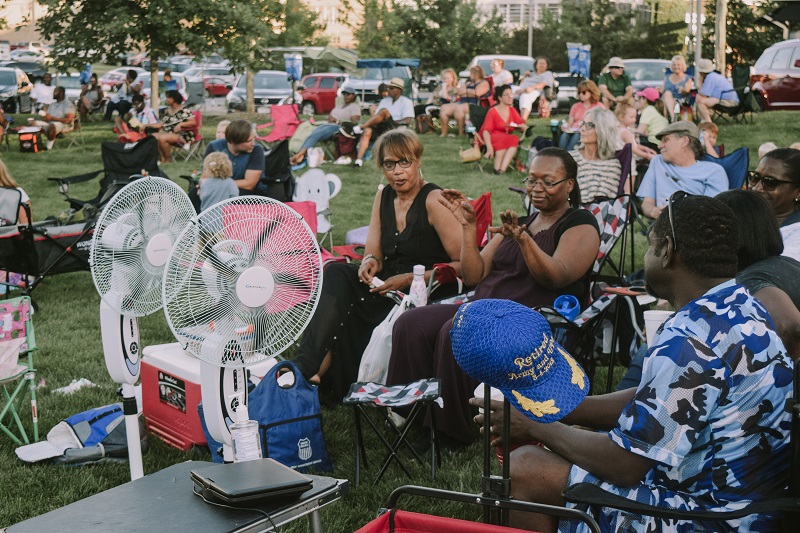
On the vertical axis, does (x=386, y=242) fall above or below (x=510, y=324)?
below

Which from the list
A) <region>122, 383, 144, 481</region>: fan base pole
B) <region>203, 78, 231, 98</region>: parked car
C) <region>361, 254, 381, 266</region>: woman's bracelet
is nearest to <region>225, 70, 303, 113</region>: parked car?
<region>203, 78, 231, 98</region>: parked car

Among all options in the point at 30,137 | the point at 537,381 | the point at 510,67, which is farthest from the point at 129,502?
the point at 510,67

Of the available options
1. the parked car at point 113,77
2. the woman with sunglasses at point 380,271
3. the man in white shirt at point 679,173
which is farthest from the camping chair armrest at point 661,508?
the parked car at point 113,77

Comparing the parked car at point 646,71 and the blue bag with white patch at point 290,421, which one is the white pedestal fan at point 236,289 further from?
the parked car at point 646,71

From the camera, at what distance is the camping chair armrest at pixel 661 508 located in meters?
2.14

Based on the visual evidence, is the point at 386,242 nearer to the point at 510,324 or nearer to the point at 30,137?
the point at 510,324

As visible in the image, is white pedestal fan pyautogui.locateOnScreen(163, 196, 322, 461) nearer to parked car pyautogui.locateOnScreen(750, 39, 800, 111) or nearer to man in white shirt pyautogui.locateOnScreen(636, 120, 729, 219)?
man in white shirt pyautogui.locateOnScreen(636, 120, 729, 219)

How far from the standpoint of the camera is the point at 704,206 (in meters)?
2.34

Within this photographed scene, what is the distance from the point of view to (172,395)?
4.42 m

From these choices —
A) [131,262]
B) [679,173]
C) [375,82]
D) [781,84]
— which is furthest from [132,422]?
[375,82]

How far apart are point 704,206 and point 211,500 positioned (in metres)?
1.46

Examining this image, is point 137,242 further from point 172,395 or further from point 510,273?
point 510,273

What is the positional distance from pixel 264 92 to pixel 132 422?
71.4 feet

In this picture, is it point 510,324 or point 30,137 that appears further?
point 30,137
